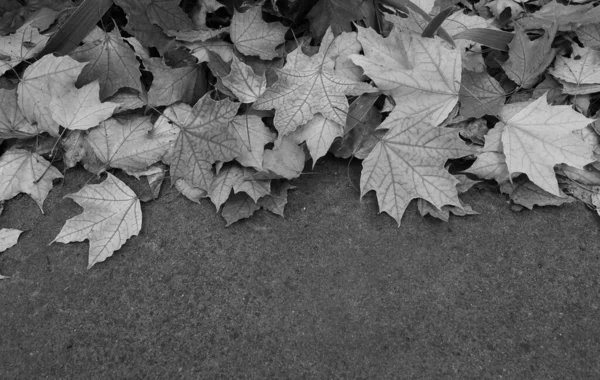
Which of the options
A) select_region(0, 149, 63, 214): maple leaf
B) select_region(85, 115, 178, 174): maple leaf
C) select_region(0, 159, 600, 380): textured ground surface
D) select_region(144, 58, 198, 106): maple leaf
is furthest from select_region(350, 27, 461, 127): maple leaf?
select_region(0, 149, 63, 214): maple leaf

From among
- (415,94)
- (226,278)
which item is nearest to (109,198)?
(226,278)

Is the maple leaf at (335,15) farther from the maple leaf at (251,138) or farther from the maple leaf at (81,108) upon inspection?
the maple leaf at (81,108)

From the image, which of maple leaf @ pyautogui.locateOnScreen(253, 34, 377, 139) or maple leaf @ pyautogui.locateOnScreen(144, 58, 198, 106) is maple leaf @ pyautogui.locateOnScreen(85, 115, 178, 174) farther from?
maple leaf @ pyautogui.locateOnScreen(253, 34, 377, 139)

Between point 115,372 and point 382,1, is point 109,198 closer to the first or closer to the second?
point 115,372

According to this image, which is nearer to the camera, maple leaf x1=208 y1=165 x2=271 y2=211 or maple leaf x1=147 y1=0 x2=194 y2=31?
maple leaf x1=208 y1=165 x2=271 y2=211

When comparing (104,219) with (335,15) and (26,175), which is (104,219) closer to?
(26,175)
